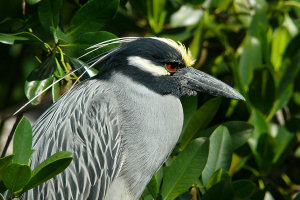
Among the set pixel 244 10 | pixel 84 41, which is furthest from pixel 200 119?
pixel 244 10

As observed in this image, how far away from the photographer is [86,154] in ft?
8.99

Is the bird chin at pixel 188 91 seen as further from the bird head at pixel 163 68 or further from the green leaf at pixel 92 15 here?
the green leaf at pixel 92 15

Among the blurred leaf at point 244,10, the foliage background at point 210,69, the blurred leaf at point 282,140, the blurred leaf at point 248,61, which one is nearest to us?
the foliage background at point 210,69

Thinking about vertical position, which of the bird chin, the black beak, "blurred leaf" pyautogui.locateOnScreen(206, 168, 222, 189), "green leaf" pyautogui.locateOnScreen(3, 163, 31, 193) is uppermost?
"green leaf" pyautogui.locateOnScreen(3, 163, 31, 193)

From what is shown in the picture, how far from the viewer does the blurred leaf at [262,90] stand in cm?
312

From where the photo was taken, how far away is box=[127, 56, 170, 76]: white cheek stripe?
2877 millimetres

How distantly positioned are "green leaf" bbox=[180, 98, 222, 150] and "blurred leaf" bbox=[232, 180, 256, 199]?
410mm

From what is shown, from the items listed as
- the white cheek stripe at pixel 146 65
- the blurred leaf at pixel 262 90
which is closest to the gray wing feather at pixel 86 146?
the white cheek stripe at pixel 146 65

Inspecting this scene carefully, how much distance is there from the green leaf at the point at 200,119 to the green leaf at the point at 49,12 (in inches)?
37.8

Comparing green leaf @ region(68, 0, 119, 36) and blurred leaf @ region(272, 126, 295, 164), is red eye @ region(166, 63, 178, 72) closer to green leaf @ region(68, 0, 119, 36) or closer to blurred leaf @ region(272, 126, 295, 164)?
green leaf @ region(68, 0, 119, 36)

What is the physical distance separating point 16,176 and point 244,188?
1203 millimetres

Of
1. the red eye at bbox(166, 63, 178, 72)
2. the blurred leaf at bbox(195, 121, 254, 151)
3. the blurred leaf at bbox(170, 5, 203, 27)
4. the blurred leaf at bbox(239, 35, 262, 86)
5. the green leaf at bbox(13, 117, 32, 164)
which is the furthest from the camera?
the blurred leaf at bbox(170, 5, 203, 27)

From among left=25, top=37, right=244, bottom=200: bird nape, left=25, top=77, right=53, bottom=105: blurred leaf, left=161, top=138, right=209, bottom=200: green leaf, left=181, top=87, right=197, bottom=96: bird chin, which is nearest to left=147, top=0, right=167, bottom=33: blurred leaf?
left=25, top=37, right=244, bottom=200: bird nape

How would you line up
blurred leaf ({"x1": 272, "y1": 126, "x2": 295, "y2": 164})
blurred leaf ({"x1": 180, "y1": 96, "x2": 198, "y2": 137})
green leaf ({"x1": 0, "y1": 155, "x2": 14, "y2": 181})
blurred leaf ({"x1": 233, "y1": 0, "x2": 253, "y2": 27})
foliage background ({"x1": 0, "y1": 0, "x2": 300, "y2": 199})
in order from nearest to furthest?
1. green leaf ({"x1": 0, "y1": 155, "x2": 14, "y2": 181})
2. foliage background ({"x1": 0, "y1": 0, "x2": 300, "y2": 199})
3. blurred leaf ({"x1": 180, "y1": 96, "x2": 198, "y2": 137})
4. blurred leaf ({"x1": 272, "y1": 126, "x2": 295, "y2": 164})
5. blurred leaf ({"x1": 233, "y1": 0, "x2": 253, "y2": 27})
